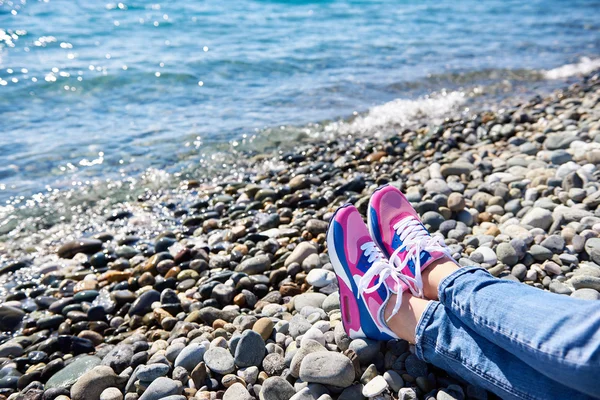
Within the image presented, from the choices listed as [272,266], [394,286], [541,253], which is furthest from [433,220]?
[394,286]

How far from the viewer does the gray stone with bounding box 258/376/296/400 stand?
205 centimetres

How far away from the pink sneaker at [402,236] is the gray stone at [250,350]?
29.8 inches

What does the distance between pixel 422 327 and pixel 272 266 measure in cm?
155

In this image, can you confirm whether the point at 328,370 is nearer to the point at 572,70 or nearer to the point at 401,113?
the point at 401,113

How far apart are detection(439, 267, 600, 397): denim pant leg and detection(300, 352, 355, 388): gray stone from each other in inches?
19.2

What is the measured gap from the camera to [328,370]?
2.05 metres

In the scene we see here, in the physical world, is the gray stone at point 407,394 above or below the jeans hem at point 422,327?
below

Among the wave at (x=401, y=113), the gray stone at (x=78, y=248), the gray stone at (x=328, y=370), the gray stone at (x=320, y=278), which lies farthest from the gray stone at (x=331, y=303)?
the wave at (x=401, y=113)

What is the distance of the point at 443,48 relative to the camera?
398 inches

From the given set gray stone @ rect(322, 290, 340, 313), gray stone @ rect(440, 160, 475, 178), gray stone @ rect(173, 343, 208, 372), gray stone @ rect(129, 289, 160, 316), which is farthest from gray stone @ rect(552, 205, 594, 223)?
gray stone @ rect(129, 289, 160, 316)

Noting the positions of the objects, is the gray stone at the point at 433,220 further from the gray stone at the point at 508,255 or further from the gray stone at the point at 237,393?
the gray stone at the point at 237,393

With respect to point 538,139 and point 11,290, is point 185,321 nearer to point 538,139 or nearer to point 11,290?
point 11,290

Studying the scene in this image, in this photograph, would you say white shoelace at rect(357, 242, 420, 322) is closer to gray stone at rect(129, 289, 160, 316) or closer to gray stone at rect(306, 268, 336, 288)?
gray stone at rect(306, 268, 336, 288)

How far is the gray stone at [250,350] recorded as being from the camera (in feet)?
7.54
